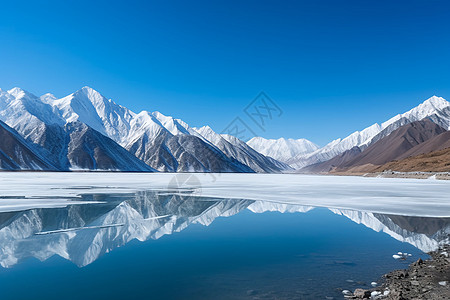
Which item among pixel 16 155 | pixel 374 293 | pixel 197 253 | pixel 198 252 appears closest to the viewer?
pixel 374 293

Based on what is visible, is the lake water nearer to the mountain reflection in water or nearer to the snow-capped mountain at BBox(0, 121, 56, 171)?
the mountain reflection in water

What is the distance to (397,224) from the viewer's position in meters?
17.5

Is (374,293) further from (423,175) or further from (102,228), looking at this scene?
(423,175)

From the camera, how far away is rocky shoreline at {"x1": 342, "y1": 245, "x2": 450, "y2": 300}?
734cm

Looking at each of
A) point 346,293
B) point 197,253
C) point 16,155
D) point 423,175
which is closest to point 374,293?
point 346,293

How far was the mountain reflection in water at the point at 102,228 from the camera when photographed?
11.5m

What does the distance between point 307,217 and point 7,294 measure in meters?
17.3

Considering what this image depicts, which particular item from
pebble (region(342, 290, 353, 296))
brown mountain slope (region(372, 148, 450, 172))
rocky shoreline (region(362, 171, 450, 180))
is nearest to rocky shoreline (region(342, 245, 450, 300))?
pebble (region(342, 290, 353, 296))

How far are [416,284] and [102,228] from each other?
13.0 m

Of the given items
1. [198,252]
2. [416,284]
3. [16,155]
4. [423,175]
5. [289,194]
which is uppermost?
[16,155]

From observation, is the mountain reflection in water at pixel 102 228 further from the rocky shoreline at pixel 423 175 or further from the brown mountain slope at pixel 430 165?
the brown mountain slope at pixel 430 165

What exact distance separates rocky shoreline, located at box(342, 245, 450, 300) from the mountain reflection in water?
2963 mm

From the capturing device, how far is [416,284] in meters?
8.12

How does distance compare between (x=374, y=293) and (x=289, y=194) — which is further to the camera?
(x=289, y=194)
